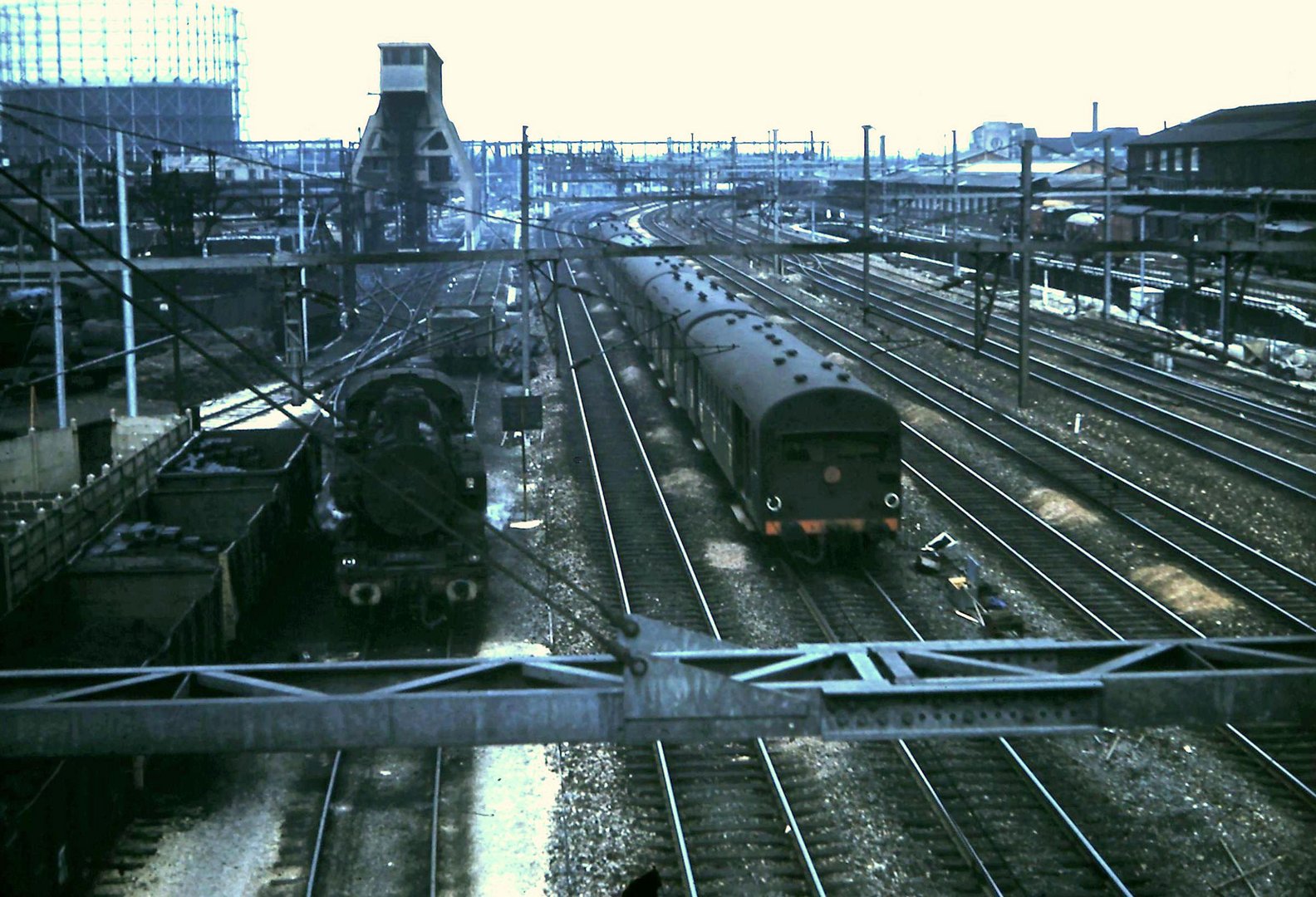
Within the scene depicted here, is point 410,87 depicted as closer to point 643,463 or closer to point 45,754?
point 643,463

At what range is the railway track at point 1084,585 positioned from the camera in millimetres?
12883

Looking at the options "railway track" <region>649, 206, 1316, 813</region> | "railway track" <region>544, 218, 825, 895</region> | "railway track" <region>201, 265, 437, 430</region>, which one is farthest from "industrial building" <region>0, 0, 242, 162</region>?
"railway track" <region>544, 218, 825, 895</region>

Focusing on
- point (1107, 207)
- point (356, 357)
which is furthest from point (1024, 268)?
point (356, 357)

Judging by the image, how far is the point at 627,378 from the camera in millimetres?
36625

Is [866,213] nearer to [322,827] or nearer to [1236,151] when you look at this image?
[1236,151]

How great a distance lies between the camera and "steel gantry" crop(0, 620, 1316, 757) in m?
6.96

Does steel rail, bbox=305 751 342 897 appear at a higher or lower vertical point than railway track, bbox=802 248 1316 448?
lower

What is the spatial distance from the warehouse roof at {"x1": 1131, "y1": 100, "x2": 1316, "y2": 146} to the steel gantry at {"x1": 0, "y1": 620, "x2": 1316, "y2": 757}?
38670 mm

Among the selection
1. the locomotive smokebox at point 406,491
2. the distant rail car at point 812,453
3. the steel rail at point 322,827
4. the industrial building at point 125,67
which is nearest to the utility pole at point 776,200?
the distant rail car at point 812,453

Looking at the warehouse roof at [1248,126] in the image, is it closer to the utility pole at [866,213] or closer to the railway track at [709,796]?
the utility pole at [866,213]

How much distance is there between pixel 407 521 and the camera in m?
16.3

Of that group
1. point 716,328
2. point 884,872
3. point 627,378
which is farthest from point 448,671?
point 627,378

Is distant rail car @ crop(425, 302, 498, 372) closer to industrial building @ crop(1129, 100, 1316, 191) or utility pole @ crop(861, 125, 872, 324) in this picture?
utility pole @ crop(861, 125, 872, 324)

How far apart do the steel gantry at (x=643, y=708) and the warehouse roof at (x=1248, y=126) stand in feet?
127
